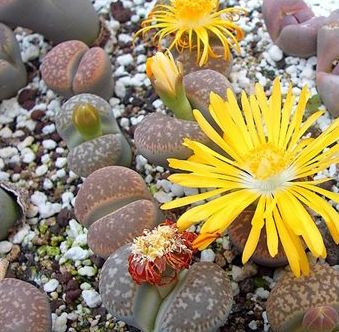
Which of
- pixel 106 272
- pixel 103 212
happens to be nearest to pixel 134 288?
pixel 106 272

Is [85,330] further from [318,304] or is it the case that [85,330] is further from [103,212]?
[318,304]

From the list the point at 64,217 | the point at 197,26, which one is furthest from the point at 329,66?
the point at 64,217

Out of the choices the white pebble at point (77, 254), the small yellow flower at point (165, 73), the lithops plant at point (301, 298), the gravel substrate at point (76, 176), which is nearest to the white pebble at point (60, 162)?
the gravel substrate at point (76, 176)

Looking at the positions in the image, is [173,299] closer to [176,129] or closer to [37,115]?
[176,129]

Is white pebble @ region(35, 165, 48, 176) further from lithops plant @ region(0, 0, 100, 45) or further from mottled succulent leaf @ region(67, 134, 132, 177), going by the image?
lithops plant @ region(0, 0, 100, 45)

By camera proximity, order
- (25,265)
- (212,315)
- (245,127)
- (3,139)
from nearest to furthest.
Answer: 1. (212,315)
2. (245,127)
3. (25,265)
4. (3,139)

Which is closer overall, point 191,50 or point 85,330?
point 85,330

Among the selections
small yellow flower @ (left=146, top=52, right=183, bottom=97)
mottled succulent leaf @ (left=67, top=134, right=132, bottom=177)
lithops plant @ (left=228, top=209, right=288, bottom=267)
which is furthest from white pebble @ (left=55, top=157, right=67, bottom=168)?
lithops plant @ (left=228, top=209, right=288, bottom=267)
